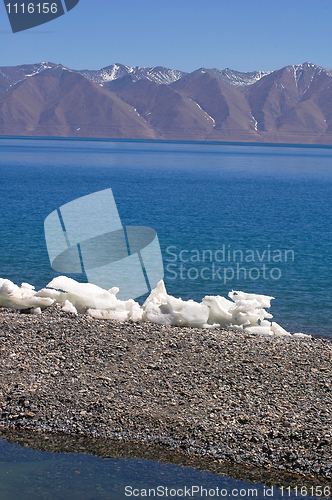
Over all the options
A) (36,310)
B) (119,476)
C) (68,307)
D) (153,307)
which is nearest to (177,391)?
(119,476)

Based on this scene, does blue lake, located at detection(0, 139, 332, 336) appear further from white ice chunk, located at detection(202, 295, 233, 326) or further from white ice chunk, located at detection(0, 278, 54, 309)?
white ice chunk, located at detection(0, 278, 54, 309)

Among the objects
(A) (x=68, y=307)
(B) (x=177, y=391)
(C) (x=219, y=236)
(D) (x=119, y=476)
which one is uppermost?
(A) (x=68, y=307)

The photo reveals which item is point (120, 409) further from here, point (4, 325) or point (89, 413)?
point (4, 325)

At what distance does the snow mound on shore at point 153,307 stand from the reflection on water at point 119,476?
6.04 metres

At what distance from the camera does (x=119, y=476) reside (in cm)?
888

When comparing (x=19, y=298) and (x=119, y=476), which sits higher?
(x=19, y=298)

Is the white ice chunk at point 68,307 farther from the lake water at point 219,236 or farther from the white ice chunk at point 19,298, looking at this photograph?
the lake water at point 219,236

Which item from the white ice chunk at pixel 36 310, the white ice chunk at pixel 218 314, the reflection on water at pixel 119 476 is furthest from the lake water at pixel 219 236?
the white ice chunk at pixel 36 310

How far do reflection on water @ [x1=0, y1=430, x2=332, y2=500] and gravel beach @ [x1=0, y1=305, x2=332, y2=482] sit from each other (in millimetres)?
252

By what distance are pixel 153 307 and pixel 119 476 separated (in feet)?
23.6

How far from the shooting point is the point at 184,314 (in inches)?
606

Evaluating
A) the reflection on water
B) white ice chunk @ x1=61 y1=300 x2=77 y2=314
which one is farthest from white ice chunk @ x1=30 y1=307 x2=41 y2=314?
the reflection on water

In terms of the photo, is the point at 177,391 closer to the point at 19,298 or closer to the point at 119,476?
the point at 119,476

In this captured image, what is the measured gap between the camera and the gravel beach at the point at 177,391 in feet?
31.0
